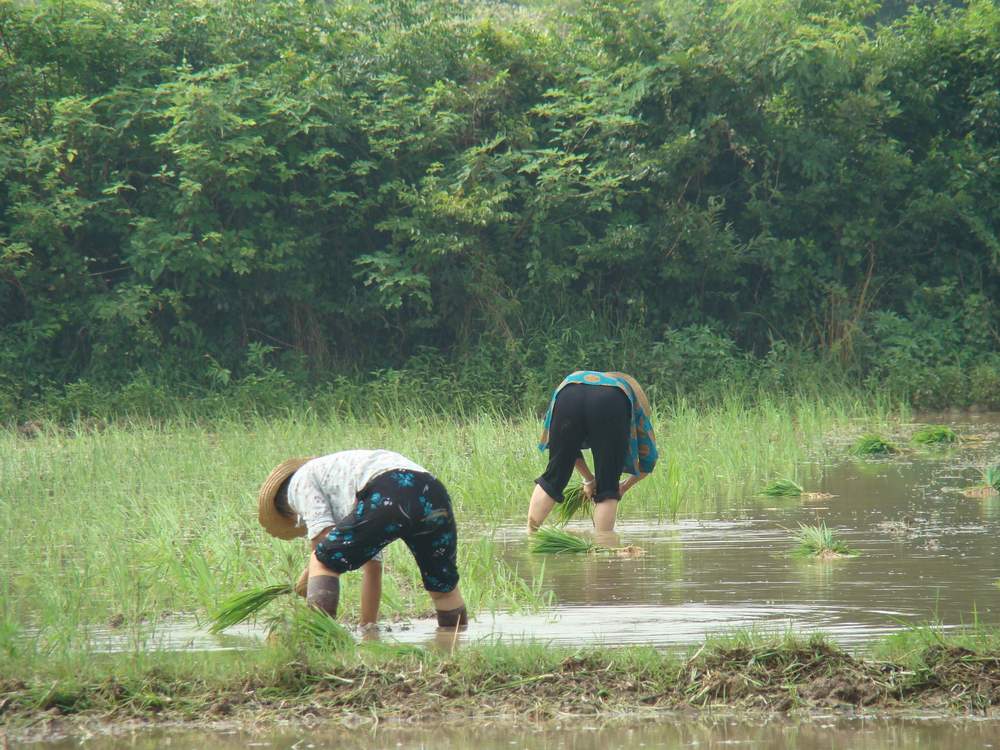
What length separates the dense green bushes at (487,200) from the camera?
17031mm

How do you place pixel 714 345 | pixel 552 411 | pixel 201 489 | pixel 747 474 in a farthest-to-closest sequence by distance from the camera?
1. pixel 714 345
2. pixel 747 474
3. pixel 201 489
4. pixel 552 411

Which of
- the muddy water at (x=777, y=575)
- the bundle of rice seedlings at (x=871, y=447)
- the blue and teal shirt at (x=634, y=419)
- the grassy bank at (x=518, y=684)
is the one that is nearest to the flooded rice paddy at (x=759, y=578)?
the muddy water at (x=777, y=575)

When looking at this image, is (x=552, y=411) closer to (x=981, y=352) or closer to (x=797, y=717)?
(x=797, y=717)

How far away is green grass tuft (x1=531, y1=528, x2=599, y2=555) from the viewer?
25.3 ft

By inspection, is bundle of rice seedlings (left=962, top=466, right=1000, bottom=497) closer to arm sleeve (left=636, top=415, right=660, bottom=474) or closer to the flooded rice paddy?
the flooded rice paddy

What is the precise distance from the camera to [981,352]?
1777 cm

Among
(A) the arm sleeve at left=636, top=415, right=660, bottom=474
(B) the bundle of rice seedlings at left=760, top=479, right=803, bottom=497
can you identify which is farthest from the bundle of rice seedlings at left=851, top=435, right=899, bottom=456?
(A) the arm sleeve at left=636, top=415, right=660, bottom=474

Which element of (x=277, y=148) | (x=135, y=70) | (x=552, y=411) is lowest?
(x=552, y=411)

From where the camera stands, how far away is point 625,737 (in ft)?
14.1

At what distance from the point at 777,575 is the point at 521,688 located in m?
2.61

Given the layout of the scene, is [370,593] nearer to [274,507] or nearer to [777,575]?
[274,507]

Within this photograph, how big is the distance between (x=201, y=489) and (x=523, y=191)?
8.76 meters

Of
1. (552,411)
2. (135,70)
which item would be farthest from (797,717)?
(135,70)

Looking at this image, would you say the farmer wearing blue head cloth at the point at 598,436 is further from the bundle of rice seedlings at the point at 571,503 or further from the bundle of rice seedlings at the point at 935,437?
the bundle of rice seedlings at the point at 935,437
